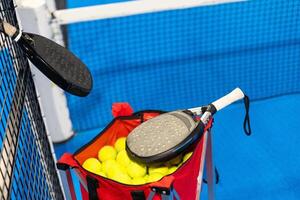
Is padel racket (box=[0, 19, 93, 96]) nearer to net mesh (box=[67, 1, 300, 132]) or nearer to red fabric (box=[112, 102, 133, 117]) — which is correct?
red fabric (box=[112, 102, 133, 117])

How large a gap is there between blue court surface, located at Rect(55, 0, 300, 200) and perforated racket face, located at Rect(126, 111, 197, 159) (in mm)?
845

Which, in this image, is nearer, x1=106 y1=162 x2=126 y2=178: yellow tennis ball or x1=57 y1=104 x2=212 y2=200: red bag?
x1=57 y1=104 x2=212 y2=200: red bag

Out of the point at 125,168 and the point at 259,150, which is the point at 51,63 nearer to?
the point at 125,168

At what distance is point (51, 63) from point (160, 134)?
1.22ft

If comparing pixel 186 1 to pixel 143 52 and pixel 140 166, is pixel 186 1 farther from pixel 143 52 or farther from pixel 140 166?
pixel 143 52

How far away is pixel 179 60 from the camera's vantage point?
7.93 ft

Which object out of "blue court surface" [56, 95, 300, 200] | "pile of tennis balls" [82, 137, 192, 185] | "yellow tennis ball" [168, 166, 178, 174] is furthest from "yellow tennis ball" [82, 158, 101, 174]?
"blue court surface" [56, 95, 300, 200]

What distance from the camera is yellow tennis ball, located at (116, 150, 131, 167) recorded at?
45.0 inches

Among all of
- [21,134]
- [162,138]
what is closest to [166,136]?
[162,138]

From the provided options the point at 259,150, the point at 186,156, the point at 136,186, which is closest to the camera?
the point at 136,186

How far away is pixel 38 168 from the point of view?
124 centimetres

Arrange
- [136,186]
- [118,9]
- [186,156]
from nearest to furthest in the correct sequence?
[136,186], [186,156], [118,9]

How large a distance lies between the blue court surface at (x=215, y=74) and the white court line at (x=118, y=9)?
0.82 meters

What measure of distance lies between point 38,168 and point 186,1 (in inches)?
33.4
